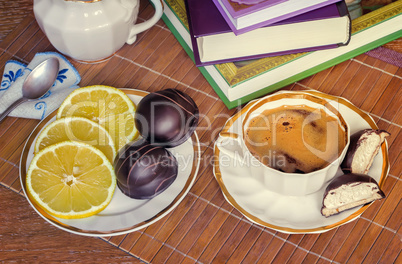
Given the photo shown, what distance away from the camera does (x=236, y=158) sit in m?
0.84

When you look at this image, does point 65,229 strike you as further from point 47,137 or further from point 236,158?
point 236,158

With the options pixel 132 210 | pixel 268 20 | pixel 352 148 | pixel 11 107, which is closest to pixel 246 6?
pixel 268 20

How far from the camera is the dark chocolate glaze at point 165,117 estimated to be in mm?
847

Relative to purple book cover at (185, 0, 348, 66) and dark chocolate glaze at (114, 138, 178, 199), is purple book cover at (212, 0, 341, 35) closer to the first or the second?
purple book cover at (185, 0, 348, 66)

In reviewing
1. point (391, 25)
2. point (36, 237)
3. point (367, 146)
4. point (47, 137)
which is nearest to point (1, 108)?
point (47, 137)

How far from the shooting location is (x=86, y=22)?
91 cm

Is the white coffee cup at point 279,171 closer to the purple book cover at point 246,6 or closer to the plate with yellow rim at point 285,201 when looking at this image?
the plate with yellow rim at point 285,201

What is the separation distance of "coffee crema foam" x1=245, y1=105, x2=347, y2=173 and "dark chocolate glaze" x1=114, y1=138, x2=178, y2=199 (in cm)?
15

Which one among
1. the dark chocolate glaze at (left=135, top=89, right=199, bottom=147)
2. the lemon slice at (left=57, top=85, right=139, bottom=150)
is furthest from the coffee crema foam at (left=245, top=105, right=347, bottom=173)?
the lemon slice at (left=57, top=85, right=139, bottom=150)

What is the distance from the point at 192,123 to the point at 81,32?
0.92 ft

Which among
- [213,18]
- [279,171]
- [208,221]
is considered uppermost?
[213,18]

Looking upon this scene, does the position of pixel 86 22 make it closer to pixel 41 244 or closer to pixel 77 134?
pixel 77 134

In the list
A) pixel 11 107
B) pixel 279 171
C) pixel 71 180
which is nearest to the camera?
pixel 279 171

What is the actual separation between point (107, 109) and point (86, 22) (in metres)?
0.17
